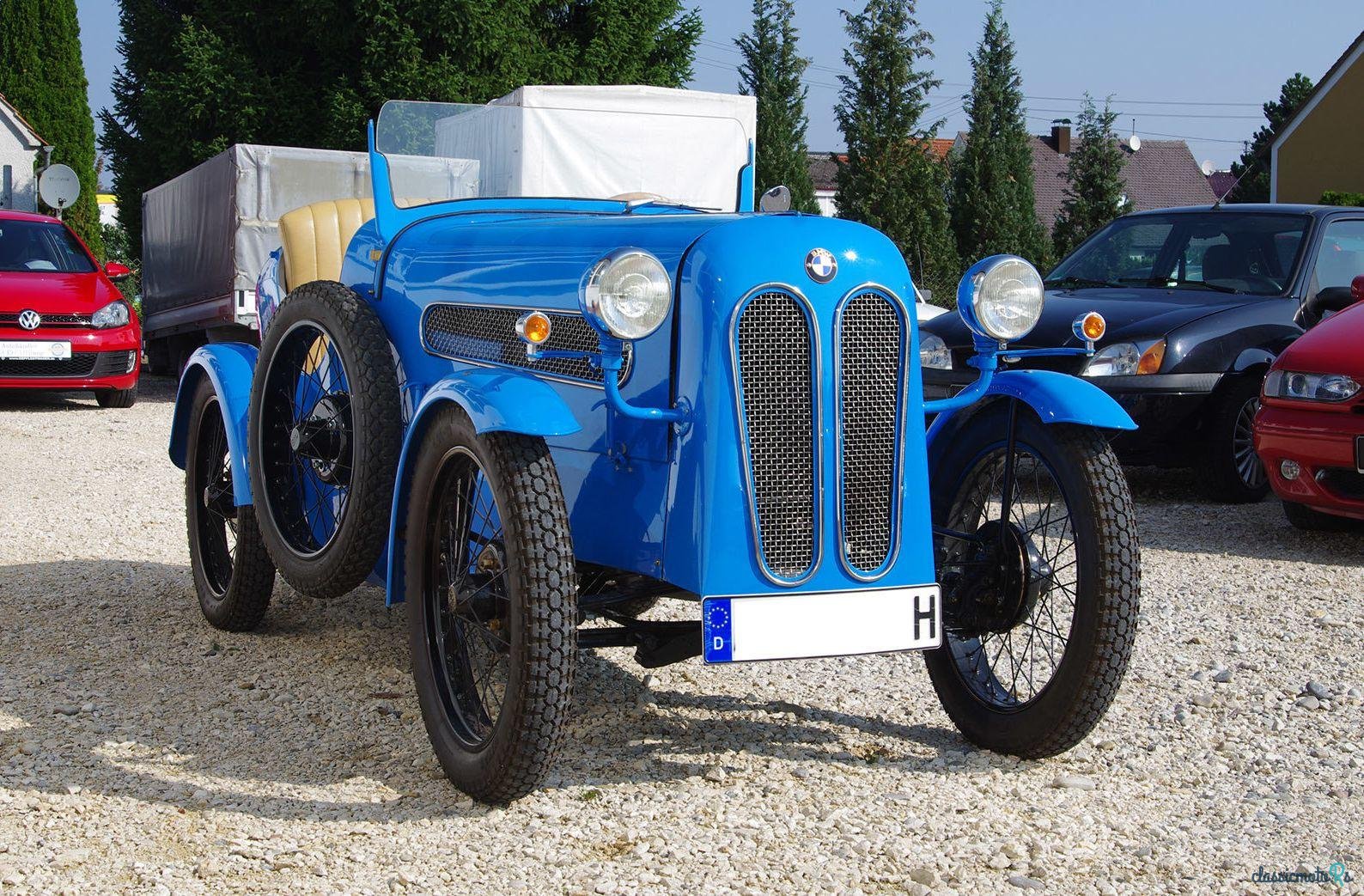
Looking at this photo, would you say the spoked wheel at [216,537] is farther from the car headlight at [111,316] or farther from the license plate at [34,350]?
the car headlight at [111,316]

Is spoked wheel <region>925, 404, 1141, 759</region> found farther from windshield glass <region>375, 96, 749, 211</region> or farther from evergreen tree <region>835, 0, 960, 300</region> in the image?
evergreen tree <region>835, 0, 960, 300</region>

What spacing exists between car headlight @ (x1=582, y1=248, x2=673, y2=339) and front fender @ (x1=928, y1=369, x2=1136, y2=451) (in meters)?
1.08

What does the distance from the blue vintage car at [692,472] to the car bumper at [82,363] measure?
9.40 meters

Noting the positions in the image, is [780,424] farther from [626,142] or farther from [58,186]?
[58,186]

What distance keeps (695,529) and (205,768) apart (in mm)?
1573

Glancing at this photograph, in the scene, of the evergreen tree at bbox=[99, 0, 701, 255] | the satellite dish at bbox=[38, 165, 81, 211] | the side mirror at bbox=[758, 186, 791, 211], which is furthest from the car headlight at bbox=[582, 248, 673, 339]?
the satellite dish at bbox=[38, 165, 81, 211]

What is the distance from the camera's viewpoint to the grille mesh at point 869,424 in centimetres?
343

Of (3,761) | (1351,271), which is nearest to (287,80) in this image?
(1351,271)

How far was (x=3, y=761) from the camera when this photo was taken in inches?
149

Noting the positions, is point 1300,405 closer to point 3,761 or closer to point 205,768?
point 205,768

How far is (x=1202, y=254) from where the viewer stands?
28.2ft

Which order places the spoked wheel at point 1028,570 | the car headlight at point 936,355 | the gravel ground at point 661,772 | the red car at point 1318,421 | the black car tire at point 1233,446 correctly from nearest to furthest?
the gravel ground at point 661,772 < the spoked wheel at point 1028,570 < the red car at point 1318,421 < the black car tire at point 1233,446 < the car headlight at point 936,355

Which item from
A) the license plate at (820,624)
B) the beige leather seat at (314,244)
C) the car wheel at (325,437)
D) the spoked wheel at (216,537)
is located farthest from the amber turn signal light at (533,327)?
the beige leather seat at (314,244)

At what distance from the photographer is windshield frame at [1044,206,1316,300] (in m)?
8.20
